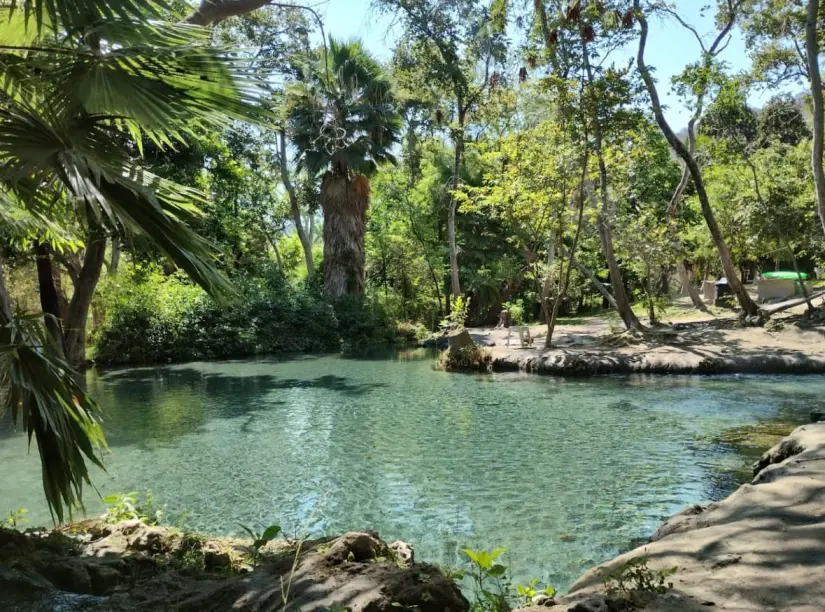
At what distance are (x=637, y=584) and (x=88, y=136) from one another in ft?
12.5

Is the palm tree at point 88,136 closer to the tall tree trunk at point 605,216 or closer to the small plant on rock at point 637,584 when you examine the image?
the small plant on rock at point 637,584

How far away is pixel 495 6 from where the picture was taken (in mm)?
17031

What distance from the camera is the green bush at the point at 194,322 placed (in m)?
20.6

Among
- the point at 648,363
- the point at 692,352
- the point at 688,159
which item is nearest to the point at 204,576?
the point at 648,363

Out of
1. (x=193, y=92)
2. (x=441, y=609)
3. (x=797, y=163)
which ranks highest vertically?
(x=797, y=163)

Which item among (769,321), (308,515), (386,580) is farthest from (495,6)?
(386,580)

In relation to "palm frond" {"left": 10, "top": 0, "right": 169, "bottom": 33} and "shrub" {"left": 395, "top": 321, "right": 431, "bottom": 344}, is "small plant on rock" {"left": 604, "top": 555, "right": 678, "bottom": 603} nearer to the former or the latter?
"palm frond" {"left": 10, "top": 0, "right": 169, "bottom": 33}

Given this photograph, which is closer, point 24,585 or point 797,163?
point 24,585

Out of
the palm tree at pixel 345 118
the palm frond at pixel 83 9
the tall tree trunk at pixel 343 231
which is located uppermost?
the palm tree at pixel 345 118

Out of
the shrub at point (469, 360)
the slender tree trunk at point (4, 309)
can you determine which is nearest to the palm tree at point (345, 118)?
the shrub at point (469, 360)

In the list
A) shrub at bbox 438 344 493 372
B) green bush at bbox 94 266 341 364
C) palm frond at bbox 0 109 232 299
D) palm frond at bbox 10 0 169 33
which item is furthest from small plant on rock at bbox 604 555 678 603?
green bush at bbox 94 266 341 364

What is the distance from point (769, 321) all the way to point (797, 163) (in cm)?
934

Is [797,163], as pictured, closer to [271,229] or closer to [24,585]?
[271,229]

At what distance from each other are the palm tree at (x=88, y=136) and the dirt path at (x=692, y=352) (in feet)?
42.1
